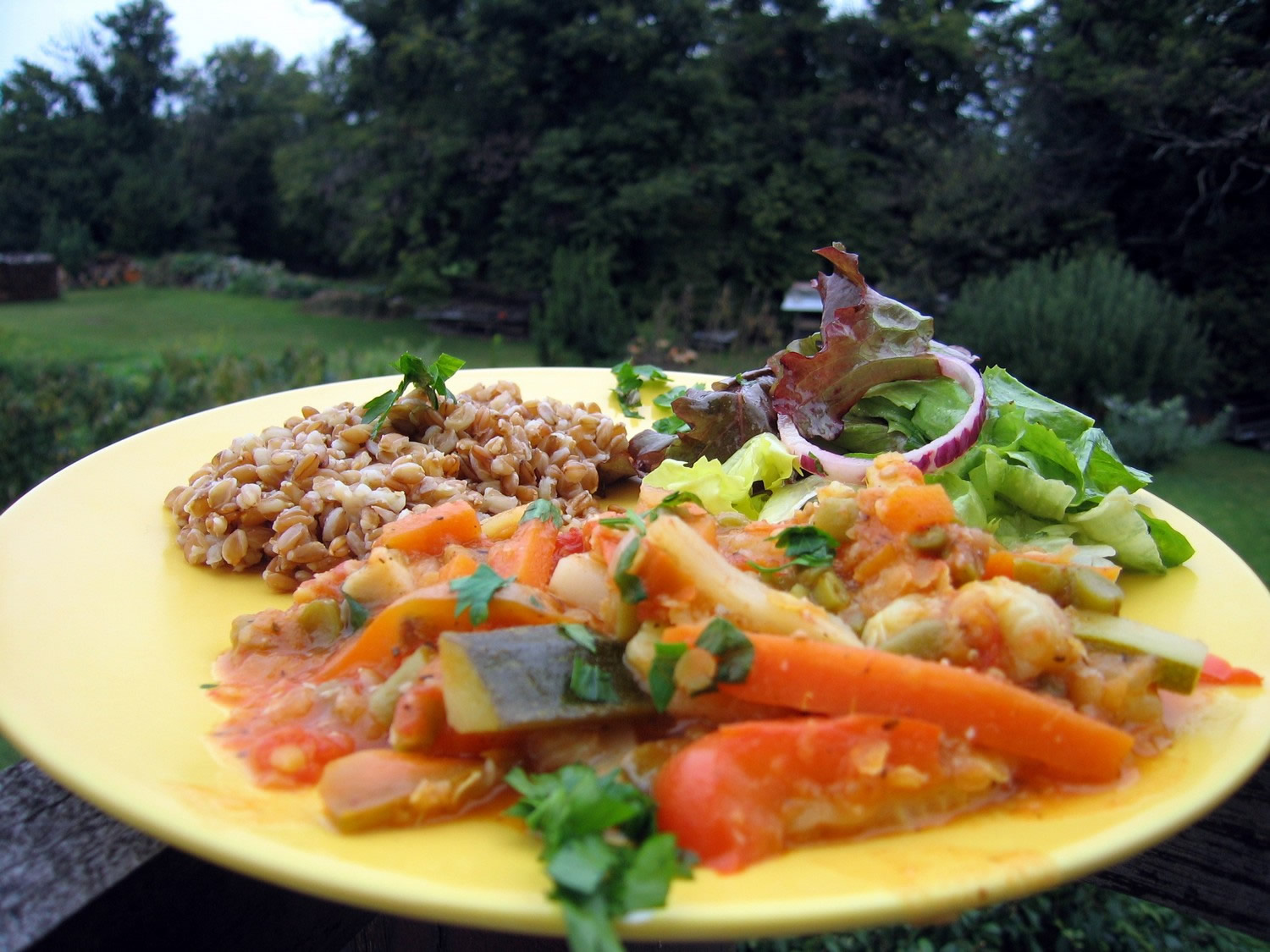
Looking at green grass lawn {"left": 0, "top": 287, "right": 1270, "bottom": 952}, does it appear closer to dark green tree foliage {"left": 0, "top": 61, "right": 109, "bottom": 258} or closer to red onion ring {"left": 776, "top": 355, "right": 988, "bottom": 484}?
red onion ring {"left": 776, "top": 355, "right": 988, "bottom": 484}

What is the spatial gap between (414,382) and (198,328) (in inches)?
529

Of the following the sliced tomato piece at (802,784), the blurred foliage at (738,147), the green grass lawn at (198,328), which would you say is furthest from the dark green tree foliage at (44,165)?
the sliced tomato piece at (802,784)

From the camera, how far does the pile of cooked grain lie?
207 cm

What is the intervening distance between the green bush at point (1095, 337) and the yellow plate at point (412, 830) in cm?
654

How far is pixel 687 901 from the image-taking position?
98 centimetres

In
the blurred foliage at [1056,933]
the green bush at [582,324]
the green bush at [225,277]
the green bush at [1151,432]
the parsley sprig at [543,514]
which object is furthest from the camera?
the green bush at [225,277]

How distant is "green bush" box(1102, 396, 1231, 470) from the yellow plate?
6115 mm

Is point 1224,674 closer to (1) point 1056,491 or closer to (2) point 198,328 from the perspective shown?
(1) point 1056,491

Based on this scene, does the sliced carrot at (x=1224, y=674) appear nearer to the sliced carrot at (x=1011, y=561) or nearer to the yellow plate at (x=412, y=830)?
the yellow plate at (x=412, y=830)

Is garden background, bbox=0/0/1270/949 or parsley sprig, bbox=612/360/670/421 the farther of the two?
garden background, bbox=0/0/1270/949

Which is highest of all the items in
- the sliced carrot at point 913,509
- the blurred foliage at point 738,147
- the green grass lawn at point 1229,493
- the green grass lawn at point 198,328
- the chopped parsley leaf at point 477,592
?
the blurred foliage at point 738,147

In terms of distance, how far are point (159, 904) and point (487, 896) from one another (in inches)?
26.5

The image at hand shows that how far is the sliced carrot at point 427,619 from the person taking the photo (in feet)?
4.58

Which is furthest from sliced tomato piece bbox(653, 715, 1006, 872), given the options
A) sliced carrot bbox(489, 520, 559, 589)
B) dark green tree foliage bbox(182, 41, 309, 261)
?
dark green tree foliage bbox(182, 41, 309, 261)
